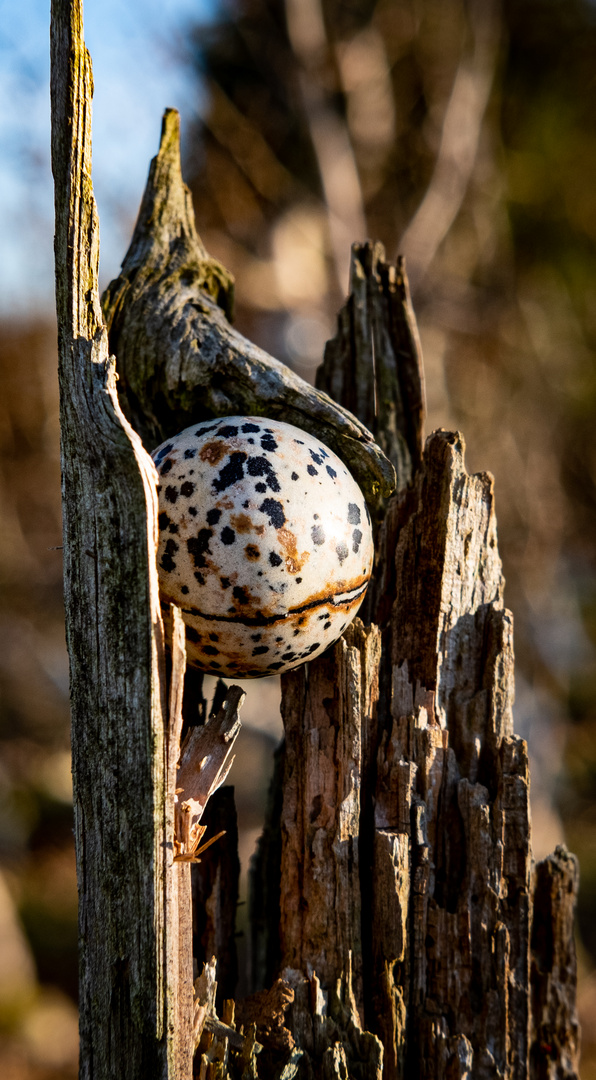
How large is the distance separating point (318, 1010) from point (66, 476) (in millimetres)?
1480

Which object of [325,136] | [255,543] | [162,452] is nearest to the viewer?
[255,543]

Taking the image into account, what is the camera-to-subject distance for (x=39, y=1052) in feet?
15.0

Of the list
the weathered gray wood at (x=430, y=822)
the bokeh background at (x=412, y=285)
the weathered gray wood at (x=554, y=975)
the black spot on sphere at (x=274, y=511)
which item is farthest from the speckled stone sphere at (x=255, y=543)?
the bokeh background at (x=412, y=285)

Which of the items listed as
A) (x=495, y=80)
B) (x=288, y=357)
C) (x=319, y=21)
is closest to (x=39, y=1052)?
(x=288, y=357)

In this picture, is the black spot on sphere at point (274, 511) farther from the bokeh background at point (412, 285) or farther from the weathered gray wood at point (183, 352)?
the bokeh background at point (412, 285)

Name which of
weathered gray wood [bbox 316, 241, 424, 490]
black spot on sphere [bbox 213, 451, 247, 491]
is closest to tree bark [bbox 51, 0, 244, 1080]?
black spot on sphere [bbox 213, 451, 247, 491]

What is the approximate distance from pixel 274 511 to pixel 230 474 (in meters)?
0.14

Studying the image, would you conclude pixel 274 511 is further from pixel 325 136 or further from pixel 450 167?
pixel 450 167

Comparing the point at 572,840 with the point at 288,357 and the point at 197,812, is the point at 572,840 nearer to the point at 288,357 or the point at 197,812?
the point at 288,357

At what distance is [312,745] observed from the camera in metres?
1.85

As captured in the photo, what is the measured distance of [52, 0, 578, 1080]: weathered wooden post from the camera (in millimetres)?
1456

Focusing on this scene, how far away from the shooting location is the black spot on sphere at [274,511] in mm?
1465

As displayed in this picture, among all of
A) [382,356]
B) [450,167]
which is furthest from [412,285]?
[382,356]

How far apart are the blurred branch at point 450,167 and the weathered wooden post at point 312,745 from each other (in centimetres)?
475
